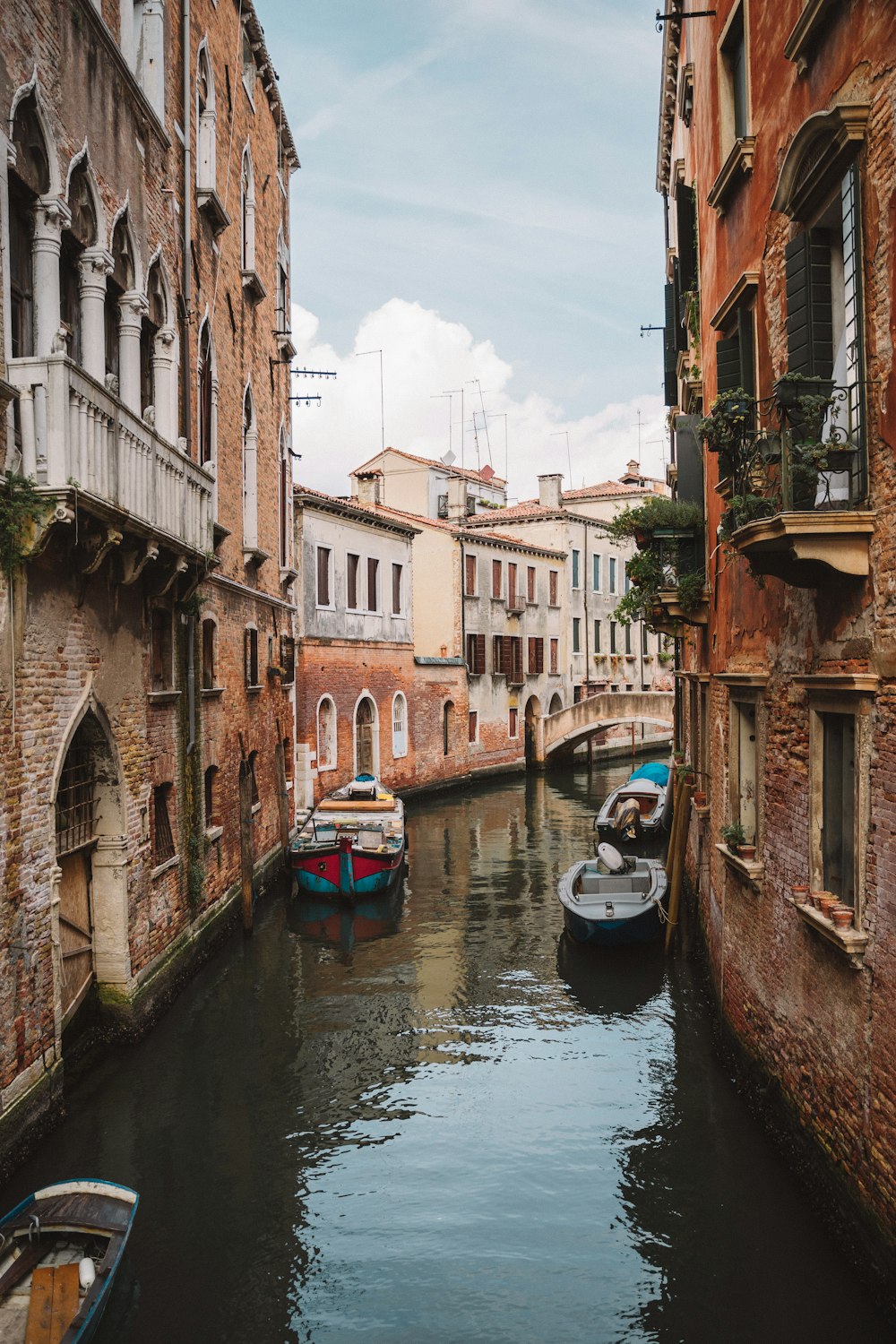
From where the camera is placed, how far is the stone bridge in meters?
28.5

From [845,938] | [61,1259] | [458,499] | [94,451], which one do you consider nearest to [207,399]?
[94,451]

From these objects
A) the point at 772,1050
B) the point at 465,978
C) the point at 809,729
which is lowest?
the point at 465,978

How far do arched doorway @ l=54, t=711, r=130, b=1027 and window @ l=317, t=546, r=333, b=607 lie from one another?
41.6 feet

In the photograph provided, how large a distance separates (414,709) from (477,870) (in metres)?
8.56

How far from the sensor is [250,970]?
11484 mm

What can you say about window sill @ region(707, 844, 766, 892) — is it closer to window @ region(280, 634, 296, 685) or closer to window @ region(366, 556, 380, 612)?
window @ region(280, 634, 296, 685)

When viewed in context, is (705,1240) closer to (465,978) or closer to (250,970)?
(465,978)

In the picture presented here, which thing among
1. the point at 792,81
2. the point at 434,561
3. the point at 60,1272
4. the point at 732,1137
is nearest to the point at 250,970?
the point at 732,1137

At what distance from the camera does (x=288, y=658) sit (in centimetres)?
1752

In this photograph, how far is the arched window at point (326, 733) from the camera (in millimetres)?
20922

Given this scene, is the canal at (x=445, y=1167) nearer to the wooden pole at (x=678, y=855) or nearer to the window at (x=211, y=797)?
the wooden pole at (x=678, y=855)

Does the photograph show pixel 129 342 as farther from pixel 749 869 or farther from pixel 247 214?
Result: pixel 749 869

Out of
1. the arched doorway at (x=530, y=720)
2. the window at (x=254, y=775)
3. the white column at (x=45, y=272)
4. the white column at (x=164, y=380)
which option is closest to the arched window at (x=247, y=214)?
the white column at (x=164, y=380)

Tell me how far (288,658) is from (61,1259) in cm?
1266
